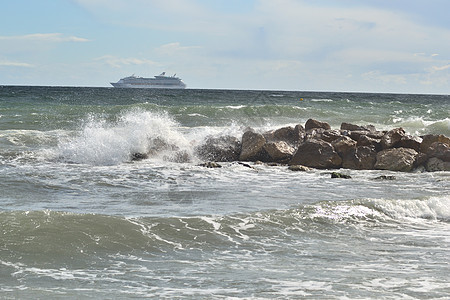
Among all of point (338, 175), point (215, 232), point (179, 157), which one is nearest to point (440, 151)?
point (338, 175)

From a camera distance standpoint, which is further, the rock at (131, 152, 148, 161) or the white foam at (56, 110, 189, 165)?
the rock at (131, 152, 148, 161)

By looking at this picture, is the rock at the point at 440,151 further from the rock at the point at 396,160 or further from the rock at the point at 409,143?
the rock at the point at 409,143

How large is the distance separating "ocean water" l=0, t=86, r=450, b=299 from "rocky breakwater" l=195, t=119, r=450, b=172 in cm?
62

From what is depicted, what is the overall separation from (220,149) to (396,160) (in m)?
4.16

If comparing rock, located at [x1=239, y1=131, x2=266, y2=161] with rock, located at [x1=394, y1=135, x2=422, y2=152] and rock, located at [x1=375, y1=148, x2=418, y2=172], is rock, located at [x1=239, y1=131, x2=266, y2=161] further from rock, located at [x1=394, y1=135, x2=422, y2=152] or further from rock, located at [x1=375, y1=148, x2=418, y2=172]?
rock, located at [x1=394, y1=135, x2=422, y2=152]

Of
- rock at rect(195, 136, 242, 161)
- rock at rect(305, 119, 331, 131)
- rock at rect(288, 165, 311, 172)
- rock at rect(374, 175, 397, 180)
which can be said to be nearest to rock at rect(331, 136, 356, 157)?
rock at rect(288, 165, 311, 172)

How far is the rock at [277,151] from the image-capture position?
1368 centimetres

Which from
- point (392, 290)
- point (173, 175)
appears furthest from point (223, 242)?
point (173, 175)

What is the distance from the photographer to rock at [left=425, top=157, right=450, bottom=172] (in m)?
12.6

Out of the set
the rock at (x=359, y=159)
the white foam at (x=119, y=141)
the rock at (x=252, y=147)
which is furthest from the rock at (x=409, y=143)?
the white foam at (x=119, y=141)

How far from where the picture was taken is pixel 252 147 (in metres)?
14.0

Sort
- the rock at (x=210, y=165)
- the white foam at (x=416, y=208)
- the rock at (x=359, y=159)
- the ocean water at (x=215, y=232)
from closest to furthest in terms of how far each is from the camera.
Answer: the ocean water at (x=215, y=232) < the white foam at (x=416, y=208) < the rock at (x=210, y=165) < the rock at (x=359, y=159)

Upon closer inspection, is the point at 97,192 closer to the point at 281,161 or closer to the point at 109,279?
the point at 109,279

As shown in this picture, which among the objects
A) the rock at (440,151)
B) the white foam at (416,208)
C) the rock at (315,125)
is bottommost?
the white foam at (416,208)
